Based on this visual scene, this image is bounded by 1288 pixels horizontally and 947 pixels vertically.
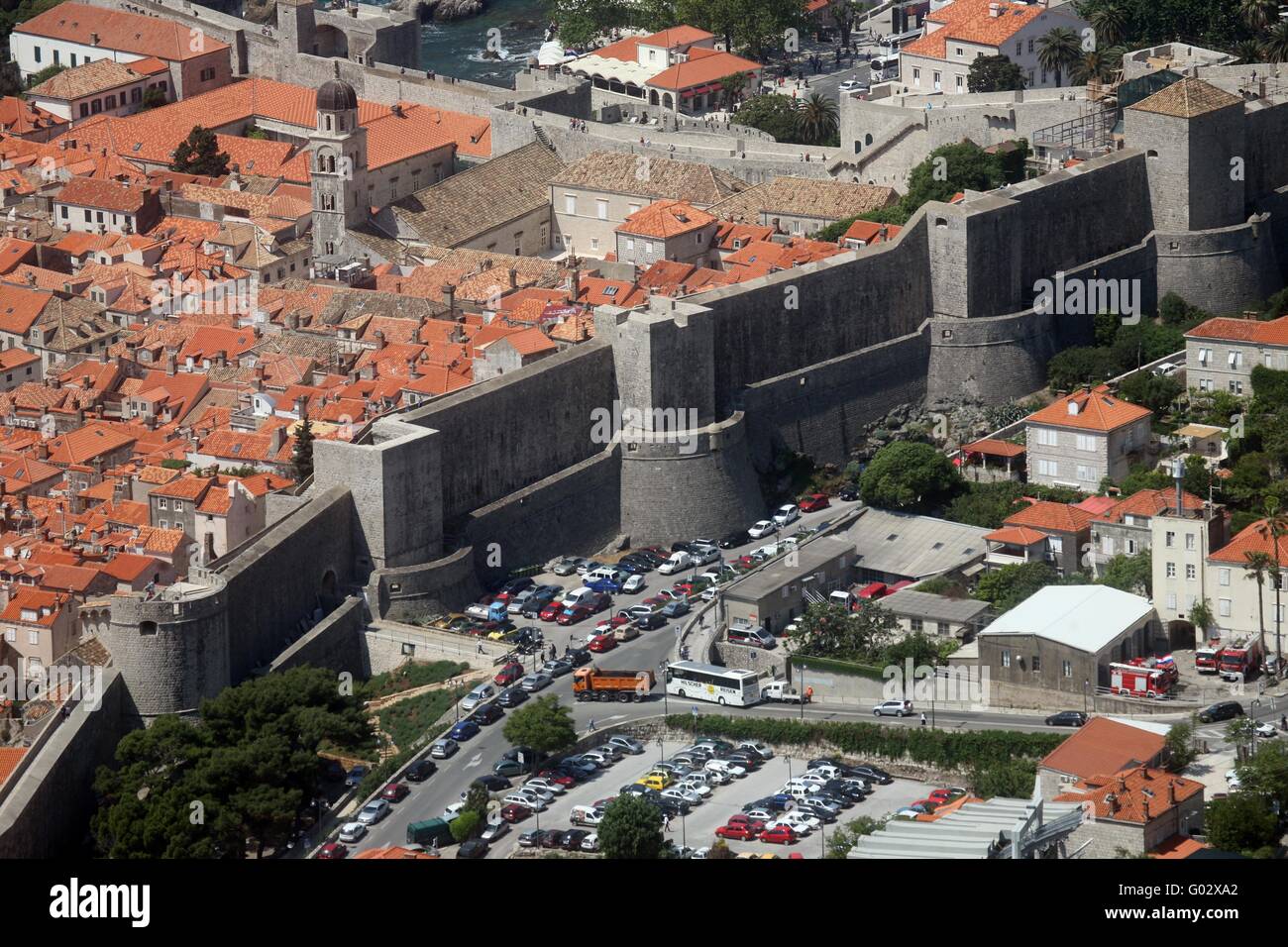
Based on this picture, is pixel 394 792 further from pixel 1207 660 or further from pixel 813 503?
pixel 813 503

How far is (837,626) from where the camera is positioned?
50438 mm

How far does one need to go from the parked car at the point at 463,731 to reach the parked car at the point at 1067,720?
11136 millimetres

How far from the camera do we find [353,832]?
144 ft

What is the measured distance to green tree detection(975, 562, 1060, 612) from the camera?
2063 inches

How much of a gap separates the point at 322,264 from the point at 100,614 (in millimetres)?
26530

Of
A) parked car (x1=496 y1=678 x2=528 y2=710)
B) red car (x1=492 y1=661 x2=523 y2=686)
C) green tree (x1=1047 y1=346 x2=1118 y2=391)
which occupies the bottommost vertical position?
red car (x1=492 y1=661 x2=523 y2=686)

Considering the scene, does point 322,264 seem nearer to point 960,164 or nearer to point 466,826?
point 960,164

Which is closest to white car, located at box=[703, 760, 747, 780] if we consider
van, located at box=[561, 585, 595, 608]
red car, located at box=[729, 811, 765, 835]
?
red car, located at box=[729, 811, 765, 835]

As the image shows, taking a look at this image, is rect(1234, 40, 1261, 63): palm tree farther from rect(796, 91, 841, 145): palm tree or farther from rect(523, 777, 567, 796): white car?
rect(523, 777, 567, 796): white car

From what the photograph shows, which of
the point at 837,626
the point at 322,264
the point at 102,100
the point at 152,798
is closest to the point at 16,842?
the point at 152,798

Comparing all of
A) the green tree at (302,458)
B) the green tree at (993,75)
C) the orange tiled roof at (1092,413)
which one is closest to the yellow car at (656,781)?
the green tree at (302,458)

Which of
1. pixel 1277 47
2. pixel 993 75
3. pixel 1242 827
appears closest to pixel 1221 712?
pixel 1242 827

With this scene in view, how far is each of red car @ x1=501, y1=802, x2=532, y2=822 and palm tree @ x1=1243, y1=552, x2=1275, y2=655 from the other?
50.9 feet

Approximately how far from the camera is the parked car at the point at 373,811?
4434 cm
